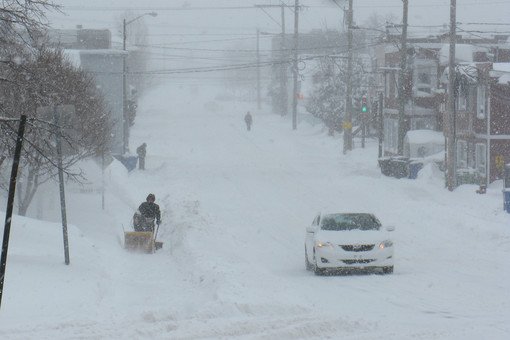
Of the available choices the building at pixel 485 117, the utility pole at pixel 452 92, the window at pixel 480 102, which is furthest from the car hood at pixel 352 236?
the window at pixel 480 102

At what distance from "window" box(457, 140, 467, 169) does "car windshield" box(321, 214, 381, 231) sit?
25.9 meters

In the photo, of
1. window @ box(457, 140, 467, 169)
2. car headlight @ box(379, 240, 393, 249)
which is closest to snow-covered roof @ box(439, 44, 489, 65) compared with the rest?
window @ box(457, 140, 467, 169)

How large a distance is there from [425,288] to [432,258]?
591 cm

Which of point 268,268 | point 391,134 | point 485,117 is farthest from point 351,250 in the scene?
point 391,134

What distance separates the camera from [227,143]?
70.4 m

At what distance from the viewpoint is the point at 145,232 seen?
24.5 m

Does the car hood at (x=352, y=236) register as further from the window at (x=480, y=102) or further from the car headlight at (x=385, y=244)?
the window at (x=480, y=102)

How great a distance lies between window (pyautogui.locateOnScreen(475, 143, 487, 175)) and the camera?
147ft

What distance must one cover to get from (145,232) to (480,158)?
2483 centimetres

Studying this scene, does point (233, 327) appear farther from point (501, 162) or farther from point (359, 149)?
point (359, 149)

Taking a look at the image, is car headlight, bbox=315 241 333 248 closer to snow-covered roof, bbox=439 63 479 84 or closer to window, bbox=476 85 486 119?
snow-covered roof, bbox=439 63 479 84

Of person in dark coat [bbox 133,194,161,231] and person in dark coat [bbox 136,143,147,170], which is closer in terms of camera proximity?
person in dark coat [bbox 133,194,161,231]

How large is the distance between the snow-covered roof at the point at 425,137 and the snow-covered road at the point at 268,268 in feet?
10.7

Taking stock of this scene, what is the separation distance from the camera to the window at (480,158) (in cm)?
4488
